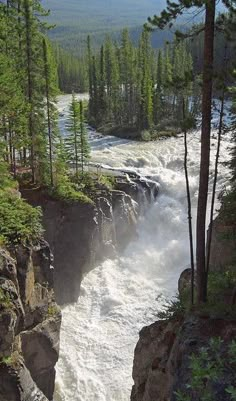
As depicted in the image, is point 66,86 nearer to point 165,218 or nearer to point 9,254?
point 165,218

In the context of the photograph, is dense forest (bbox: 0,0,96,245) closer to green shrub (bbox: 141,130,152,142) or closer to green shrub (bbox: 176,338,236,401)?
green shrub (bbox: 176,338,236,401)

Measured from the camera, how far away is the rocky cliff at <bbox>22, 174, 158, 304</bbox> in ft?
96.5

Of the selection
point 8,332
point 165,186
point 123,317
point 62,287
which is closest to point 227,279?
point 8,332

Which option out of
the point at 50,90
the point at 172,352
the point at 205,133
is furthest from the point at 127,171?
the point at 172,352

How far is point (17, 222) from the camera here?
20.0 metres

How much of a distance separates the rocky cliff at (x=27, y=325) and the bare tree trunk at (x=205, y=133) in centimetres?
727

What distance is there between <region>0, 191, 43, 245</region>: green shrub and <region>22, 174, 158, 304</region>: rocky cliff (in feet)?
24.3

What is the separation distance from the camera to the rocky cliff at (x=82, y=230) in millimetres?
29406

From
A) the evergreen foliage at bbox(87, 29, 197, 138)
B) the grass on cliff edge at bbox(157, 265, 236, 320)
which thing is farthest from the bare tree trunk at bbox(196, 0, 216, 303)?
the evergreen foliage at bbox(87, 29, 197, 138)

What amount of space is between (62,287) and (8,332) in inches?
539

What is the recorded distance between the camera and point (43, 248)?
20891 millimetres

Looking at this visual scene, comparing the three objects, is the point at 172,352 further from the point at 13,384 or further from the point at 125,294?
the point at 125,294

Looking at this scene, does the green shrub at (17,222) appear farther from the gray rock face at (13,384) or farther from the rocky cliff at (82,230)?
the rocky cliff at (82,230)

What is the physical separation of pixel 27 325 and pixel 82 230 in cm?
1224
